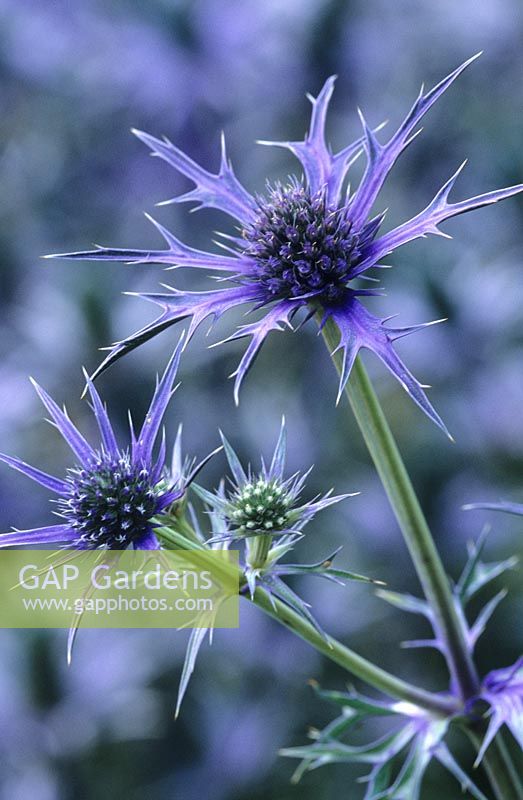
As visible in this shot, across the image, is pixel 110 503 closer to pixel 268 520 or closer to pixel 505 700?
pixel 268 520

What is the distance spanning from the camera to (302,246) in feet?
2.16

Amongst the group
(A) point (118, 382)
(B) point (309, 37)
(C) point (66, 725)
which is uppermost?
(B) point (309, 37)

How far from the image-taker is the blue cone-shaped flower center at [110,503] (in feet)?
1.95

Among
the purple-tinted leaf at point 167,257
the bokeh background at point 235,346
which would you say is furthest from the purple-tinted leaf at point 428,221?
the bokeh background at point 235,346

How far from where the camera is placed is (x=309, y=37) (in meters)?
2.45

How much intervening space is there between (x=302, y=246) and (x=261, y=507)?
0.20 metres

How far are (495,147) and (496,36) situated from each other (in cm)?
54

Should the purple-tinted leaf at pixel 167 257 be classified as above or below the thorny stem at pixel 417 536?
above

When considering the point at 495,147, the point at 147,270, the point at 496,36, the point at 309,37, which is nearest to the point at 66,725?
the point at 147,270

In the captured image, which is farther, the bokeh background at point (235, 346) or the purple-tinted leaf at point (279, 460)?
the bokeh background at point (235, 346)

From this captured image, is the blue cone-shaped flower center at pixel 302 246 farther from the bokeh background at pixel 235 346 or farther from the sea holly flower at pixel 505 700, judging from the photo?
the bokeh background at pixel 235 346

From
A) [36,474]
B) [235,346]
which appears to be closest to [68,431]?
[36,474]

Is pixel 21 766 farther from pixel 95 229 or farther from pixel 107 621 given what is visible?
pixel 95 229

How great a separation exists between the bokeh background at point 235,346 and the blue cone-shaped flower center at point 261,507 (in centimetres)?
115
